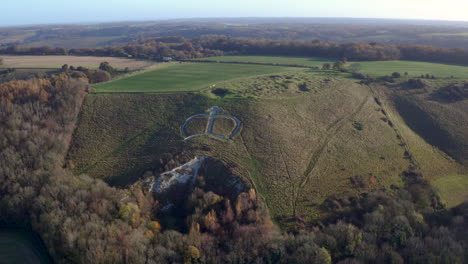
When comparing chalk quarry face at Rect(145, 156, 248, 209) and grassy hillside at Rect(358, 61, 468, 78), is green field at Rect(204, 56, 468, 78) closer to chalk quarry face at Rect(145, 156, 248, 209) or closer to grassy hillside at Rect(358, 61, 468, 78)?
grassy hillside at Rect(358, 61, 468, 78)

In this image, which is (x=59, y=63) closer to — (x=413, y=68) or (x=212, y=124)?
(x=212, y=124)

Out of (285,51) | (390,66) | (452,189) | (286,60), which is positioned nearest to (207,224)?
(452,189)

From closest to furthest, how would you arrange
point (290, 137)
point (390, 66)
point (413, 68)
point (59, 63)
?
point (290, 137)
point (413, 68)
point (390, 66)
point (59, 63)

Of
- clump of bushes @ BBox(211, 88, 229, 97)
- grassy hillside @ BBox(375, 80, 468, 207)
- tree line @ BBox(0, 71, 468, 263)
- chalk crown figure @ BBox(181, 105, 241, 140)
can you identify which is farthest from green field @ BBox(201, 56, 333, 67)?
tree line @ BBox(0, 71, 468, 263)

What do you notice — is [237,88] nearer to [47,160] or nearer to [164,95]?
[164,95]

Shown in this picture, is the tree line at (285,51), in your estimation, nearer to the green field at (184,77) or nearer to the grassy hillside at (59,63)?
the grassy hillside at (59,63)

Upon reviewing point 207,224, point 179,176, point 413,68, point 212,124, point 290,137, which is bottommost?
point 207,224

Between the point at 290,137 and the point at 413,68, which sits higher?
the point at 413,68

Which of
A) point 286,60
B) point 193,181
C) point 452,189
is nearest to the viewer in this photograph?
point 452,189
